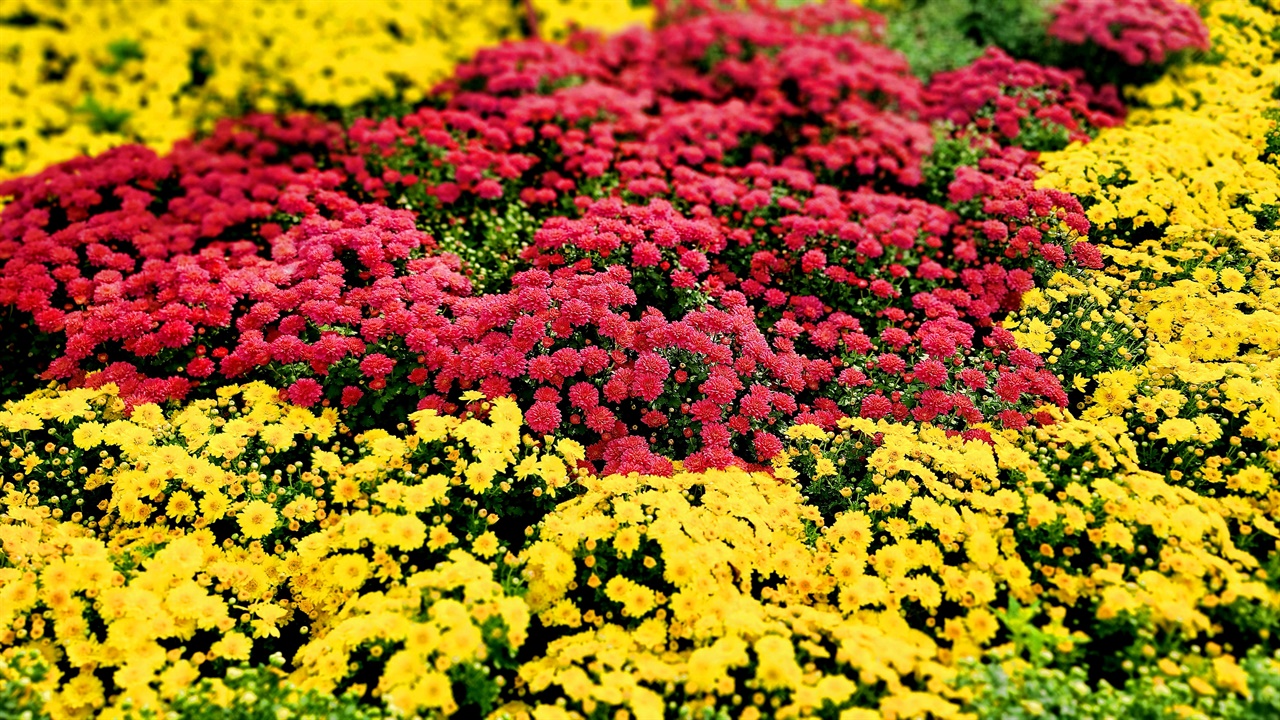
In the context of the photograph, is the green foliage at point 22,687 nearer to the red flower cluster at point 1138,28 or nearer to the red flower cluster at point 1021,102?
the red flower cluster at point 1021,102

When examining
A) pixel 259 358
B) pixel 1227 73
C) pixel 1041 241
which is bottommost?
pixel 259 358

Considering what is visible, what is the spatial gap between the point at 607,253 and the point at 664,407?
37.3 inches

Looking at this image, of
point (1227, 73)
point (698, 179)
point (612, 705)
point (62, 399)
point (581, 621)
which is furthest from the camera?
point (1227, 73)

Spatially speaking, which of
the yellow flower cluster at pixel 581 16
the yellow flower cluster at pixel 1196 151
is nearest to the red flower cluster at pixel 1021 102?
the yellow flower cluster at pixel 1196 151

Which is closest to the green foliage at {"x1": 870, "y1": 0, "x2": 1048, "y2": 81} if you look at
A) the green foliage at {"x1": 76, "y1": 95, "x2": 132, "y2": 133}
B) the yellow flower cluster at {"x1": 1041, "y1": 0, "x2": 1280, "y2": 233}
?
the yellow flower cluster at {"x1": 1041, "y1": 0, "x2": 1280, "y2": 233}

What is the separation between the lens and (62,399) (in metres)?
4.45

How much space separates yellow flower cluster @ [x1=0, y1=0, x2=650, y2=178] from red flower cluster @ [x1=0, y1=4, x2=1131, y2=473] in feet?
3.94

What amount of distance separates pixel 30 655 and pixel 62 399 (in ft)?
5.14

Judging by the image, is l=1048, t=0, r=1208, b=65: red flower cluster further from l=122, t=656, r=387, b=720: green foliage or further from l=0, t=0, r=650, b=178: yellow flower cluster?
l=122, t=656, r=387, b=720: green foliage

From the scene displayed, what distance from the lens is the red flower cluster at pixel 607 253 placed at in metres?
4.59

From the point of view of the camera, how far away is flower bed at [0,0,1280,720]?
3318 mm

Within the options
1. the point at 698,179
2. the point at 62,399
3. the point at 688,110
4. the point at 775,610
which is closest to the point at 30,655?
the point at 62,399

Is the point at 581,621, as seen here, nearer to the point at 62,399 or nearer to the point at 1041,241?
the point at 62,399

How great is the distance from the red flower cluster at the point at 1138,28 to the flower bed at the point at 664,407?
0.07 meters
